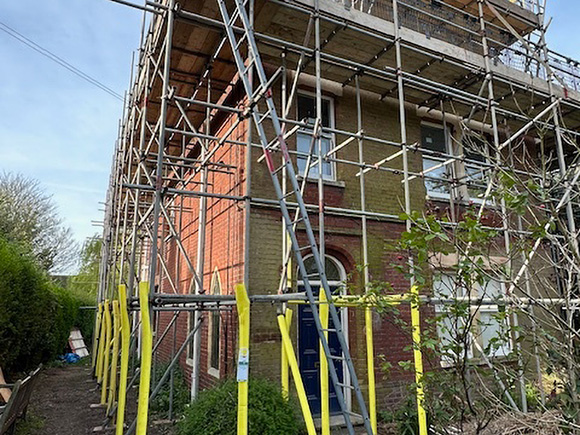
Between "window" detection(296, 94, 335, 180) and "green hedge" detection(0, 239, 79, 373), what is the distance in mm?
7004

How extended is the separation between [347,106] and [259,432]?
21.4ft

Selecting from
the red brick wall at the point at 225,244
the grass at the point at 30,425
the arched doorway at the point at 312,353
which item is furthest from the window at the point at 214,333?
the grass at the point at 30,425

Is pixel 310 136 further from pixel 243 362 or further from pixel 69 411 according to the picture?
pixel 69 411

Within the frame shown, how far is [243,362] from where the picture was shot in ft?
15.4

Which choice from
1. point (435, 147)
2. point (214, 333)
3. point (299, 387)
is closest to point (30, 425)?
point (214, 333)

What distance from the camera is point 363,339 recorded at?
7.98 m

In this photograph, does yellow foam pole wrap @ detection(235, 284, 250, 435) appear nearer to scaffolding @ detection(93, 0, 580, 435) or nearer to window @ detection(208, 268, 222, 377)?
scaffolding @ detection(93, 0, 580, 435)

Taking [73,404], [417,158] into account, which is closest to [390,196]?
[417,158]

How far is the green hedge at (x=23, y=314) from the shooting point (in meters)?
9.66

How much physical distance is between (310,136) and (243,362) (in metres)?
5.29

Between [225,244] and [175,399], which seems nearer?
[225,244]

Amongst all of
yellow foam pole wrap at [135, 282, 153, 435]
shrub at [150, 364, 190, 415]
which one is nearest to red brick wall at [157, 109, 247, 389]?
shrub at [150, 364, 190, 415]

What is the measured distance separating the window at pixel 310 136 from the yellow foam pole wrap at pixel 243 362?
12.9 ft

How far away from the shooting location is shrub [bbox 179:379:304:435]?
536 centimetres
